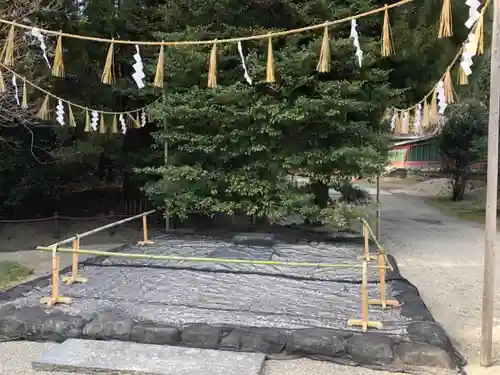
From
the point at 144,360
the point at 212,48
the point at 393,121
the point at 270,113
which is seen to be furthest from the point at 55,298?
the point at 393,121

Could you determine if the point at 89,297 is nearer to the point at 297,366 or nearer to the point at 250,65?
the point at 297,366

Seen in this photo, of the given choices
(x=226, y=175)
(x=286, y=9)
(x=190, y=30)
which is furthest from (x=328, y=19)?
(x=226, y=175)

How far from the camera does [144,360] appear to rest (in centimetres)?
332

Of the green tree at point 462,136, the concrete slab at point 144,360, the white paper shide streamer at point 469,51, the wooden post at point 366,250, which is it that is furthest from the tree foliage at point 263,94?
the green tree at point 462,136

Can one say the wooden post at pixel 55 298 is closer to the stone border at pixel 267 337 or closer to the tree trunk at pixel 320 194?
the stone border at pixel 267 337

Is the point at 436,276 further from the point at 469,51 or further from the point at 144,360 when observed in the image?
the point at 144,360

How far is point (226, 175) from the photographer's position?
747cm

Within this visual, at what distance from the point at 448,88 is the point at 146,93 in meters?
5.70

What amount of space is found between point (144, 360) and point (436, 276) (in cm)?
450

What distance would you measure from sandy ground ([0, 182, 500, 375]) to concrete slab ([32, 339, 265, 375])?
17 cm

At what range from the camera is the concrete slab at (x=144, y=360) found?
318 centimetres

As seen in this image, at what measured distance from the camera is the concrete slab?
318 centimetres

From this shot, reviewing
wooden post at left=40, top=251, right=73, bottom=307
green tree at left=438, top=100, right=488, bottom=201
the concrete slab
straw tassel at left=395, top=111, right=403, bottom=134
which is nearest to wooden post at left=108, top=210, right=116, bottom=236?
wooden post at left=40, top=251, right=73, bottom=307

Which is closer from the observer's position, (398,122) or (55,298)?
(55,298)
